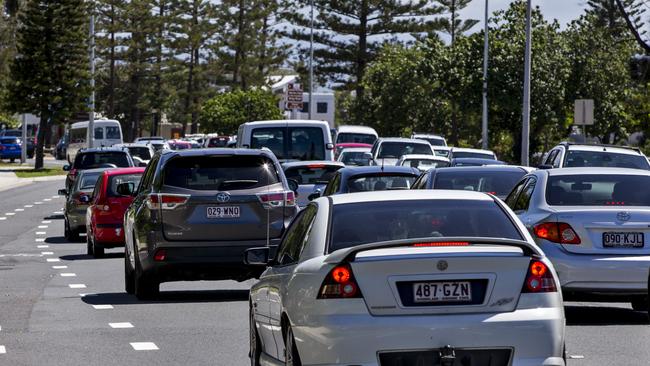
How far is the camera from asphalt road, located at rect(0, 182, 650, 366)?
11.7 metres

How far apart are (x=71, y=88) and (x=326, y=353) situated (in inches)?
2576

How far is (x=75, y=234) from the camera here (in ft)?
95.7

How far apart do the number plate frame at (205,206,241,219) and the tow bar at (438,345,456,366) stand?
323 inches

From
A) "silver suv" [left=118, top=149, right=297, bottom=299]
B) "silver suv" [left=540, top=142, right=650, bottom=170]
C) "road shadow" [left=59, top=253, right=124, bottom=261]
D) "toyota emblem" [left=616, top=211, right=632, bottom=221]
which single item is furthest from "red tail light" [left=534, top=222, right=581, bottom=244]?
"road shadow" [left=59, top=253, right=124, bottom=261]

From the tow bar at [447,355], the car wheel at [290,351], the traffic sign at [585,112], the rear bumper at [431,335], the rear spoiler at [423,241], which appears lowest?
the car wheel at [290,351]

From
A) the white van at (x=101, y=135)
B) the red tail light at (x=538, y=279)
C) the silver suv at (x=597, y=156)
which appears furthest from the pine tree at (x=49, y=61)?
the red tail light at (x=538, y=279)

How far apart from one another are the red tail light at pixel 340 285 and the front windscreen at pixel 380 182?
12967mm

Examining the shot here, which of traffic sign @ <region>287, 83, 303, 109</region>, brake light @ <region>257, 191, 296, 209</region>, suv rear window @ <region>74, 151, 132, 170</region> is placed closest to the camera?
brake light @ <region>257, 191, 296, 209</region>

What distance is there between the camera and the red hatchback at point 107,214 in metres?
24.5

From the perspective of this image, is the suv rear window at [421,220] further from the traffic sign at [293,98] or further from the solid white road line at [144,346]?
the traffic sign at [293,98]

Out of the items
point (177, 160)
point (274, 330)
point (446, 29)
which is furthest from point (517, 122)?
point (274, 330)

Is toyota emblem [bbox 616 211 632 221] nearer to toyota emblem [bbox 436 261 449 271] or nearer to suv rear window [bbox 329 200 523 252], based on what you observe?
suv rear window [bbox 329 200 523 252]

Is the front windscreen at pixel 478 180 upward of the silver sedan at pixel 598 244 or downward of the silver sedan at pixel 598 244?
upward

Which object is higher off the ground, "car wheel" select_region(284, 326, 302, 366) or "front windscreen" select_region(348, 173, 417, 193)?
"front windscreen" select_region(348, 173, 417, 193)
